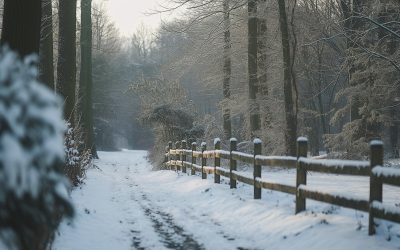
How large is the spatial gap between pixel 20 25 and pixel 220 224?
479cm

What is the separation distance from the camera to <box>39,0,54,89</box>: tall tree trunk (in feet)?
50.3

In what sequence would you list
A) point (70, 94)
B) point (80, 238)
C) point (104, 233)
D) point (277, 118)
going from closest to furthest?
point (80, 238) < point (104, 233) < point (70, 94) < point (277, 118)

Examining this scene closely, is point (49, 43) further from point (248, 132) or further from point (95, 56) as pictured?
point (95, 56)

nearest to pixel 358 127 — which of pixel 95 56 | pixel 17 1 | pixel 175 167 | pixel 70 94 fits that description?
→ pixel 175 167

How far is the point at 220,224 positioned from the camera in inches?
343

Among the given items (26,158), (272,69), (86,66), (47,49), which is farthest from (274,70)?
(26,158)

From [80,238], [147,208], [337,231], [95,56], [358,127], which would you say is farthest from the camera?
[95,56]

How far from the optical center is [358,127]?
64.4 feet

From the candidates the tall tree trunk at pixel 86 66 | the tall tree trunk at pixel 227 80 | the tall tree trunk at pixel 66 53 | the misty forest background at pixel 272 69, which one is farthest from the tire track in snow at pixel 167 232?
the tall tree trunk at pixel 86 66

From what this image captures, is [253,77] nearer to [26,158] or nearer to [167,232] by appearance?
[167,232]

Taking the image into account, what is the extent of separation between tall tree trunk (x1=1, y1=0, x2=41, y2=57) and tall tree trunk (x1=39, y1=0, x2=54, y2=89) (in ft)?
30.3

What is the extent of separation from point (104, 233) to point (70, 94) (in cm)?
801

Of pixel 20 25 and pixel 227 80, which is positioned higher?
pixel 227 80

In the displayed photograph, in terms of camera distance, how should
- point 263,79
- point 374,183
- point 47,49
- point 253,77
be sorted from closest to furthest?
point 374,183, point 47,49, point 253,77, point 263,79
